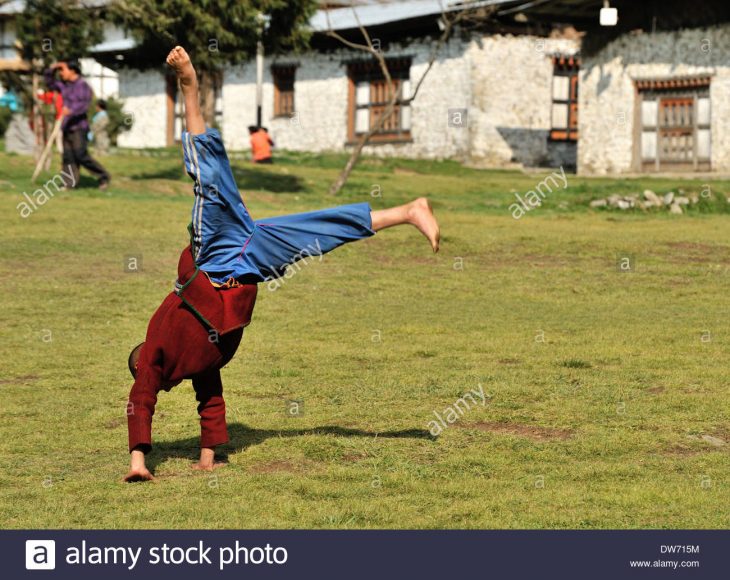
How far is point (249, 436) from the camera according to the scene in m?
8.42

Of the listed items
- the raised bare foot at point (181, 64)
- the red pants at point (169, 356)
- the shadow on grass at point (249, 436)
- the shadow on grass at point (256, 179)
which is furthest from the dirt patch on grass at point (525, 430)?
the shadow on grass at point (256, 179)

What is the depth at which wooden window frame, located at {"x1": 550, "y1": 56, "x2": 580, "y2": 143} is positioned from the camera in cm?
3450

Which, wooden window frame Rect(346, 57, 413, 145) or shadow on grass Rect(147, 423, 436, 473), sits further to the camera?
wooden window frame Rect(346, 57, 413, 145)

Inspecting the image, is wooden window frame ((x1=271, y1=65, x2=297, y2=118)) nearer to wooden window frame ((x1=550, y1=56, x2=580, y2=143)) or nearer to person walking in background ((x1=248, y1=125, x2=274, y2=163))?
person walking in background ((x1=248, y1=125, x2=274, y2=163))

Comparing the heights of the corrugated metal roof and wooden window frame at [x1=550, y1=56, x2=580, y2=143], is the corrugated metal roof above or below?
above

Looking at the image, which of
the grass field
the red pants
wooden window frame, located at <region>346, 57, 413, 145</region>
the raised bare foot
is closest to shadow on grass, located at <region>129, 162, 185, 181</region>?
the grass field

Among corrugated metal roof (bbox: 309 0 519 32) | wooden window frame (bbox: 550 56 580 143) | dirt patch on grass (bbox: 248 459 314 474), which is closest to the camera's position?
dirt patch on grass (bbox: 248 459 314 474)

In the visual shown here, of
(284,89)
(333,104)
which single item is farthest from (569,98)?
(284,89)

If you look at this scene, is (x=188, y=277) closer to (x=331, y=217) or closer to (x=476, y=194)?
(x=331, y=217)

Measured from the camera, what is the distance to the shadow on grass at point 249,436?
314 inches

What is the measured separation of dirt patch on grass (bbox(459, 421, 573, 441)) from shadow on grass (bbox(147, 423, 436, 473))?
0.41 m

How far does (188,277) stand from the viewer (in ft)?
23.5

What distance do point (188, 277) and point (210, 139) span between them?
0.79 m
